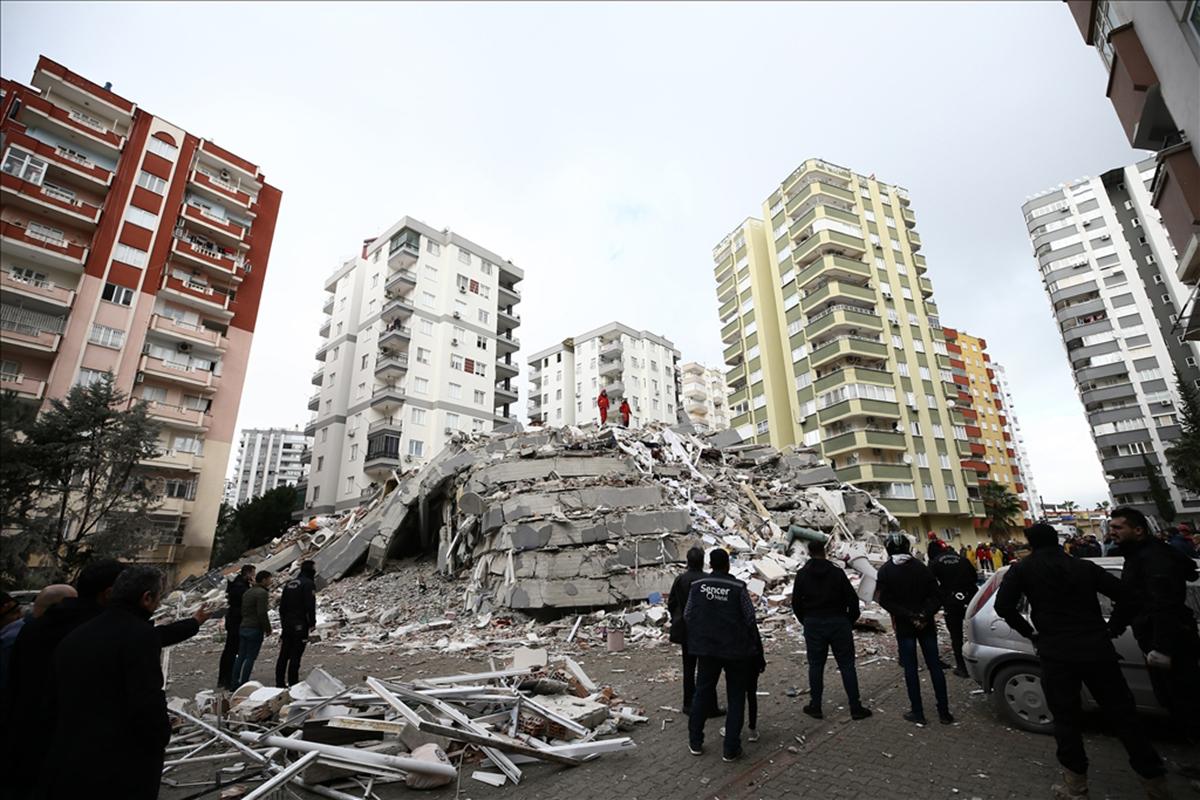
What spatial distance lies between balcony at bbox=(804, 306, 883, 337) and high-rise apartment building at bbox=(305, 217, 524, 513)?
24.9 meters

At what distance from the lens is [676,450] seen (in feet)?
58.0

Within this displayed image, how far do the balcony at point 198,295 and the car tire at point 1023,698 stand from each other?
37.1 meters

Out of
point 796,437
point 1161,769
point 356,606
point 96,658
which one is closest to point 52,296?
point 356,606

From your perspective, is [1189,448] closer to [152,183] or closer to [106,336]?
[106,336]

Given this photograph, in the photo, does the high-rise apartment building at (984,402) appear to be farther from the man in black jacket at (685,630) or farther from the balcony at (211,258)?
the balcony at (211,258)

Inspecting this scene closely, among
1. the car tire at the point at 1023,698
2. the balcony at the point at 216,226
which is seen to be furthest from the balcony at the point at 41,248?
A: the car tire at the point at 1023,698

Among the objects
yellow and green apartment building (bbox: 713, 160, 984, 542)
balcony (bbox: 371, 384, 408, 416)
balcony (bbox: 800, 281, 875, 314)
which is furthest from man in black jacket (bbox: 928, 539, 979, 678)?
balcony (bbox: 371, 384, 408, 416)

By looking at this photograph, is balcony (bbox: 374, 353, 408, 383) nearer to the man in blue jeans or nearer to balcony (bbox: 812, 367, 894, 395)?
balcony (bbox: 812, 367, 894, 395)

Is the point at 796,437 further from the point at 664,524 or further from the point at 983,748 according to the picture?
the point at 983,748

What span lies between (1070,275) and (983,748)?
64.6 meters

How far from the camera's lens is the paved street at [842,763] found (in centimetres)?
375

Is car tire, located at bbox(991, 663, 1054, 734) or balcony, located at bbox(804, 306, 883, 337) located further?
balcony, located at bbox(804, 306, 883, 337)

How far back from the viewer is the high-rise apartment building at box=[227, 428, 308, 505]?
120 meters

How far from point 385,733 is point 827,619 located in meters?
4.23
